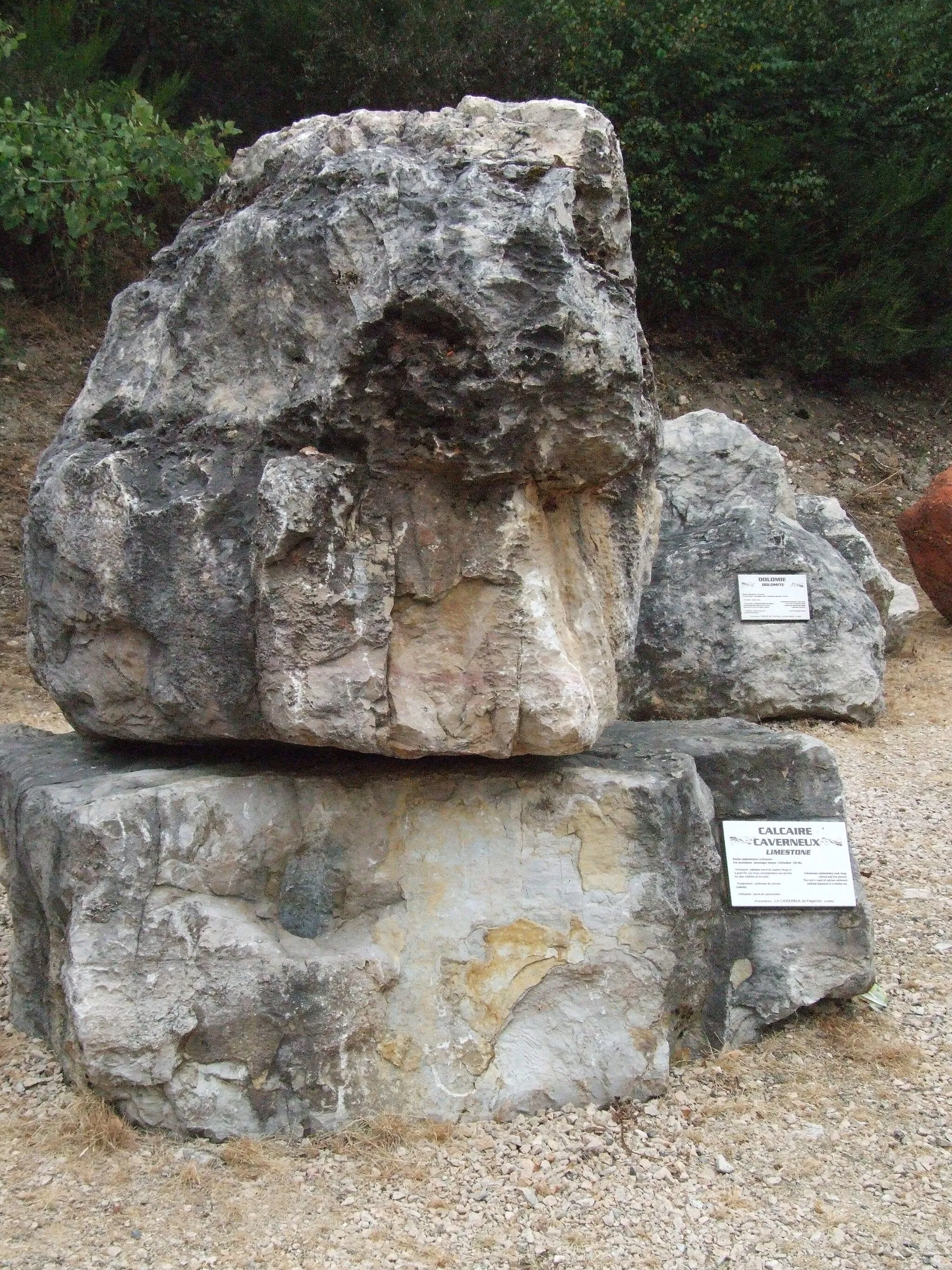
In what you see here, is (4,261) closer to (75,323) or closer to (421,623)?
(75,323)

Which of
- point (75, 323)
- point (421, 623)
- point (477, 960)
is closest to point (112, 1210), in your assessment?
point (477, 960)

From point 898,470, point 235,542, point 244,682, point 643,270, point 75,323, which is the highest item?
point 643,270

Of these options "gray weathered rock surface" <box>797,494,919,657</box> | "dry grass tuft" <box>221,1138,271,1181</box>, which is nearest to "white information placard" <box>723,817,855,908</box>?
"dry grass tuft" <box>221,1138,271,1181</box>

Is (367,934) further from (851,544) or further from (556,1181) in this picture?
(851,544)

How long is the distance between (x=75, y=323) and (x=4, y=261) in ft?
1.89

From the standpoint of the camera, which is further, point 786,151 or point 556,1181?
point 786,151

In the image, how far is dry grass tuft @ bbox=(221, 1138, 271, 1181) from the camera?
225cm

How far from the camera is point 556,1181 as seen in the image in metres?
2.28

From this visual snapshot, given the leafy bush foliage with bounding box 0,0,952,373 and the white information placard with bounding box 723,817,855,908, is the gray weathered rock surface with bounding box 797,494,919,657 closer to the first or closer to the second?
the leafy bush foliage with bounding box 0,0,952,373

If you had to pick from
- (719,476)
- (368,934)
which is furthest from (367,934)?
(719,476)

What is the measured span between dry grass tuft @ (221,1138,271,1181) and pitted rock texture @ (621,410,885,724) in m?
2.88

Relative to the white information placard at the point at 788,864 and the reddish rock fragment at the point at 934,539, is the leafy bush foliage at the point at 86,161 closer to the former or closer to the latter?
the reddish rock fragment at the point at 934,539

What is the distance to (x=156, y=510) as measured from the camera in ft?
7.89

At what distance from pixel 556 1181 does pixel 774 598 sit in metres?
3.32
